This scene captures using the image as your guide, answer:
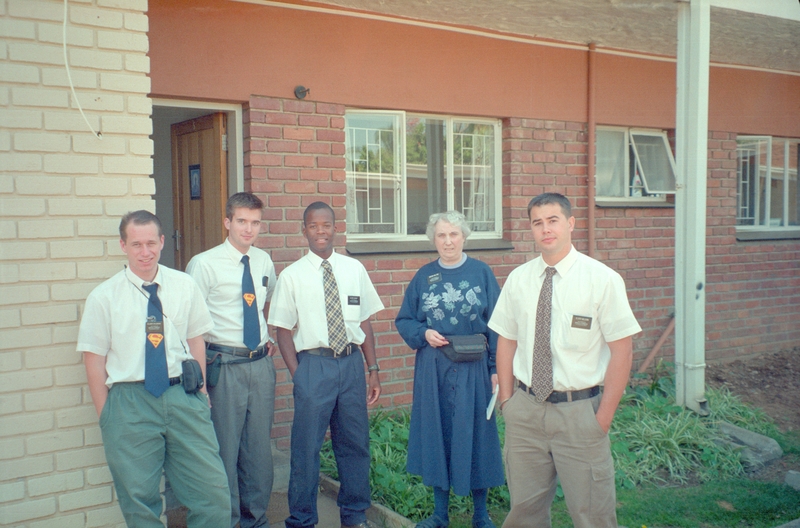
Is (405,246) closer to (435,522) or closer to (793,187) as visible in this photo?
(435,522)

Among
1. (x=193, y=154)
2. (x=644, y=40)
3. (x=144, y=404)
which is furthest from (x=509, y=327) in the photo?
(x=644, y=40)

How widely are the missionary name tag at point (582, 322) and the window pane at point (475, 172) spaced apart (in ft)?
11.3

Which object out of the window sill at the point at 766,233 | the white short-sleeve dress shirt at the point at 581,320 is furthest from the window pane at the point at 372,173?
the window sill at the point at 766,233

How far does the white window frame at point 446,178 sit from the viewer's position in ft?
19.6

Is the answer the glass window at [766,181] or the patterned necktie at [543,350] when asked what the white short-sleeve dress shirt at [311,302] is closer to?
the patterned necktie at [543,350]

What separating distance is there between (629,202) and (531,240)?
1438 mm

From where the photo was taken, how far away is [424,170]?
6367mm

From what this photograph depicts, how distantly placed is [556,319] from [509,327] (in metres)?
0.32

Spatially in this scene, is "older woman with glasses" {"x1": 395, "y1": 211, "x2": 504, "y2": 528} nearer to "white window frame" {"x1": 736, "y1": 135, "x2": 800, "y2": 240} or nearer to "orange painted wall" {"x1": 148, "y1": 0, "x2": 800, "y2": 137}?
"orange painted wall" {"x1": 148, "y1": 0, "x2": 800, "y2": 137}

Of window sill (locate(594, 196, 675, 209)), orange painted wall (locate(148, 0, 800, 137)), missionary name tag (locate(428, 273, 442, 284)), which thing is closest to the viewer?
missionary name tag (locate(428, 273, 442, 284))

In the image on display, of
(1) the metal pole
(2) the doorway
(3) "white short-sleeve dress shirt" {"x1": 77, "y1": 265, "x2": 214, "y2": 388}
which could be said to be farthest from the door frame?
(1) the metal pole

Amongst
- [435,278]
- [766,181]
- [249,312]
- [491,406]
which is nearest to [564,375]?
[491,406]

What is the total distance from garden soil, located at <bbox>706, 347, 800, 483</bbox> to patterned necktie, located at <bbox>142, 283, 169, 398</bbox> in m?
5.41

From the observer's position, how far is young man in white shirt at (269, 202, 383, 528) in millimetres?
3998
